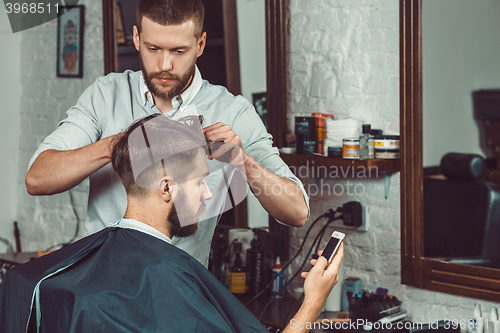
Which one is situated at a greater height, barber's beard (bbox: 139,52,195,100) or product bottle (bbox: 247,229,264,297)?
barber's beard (bbox: 139,52,195,100)

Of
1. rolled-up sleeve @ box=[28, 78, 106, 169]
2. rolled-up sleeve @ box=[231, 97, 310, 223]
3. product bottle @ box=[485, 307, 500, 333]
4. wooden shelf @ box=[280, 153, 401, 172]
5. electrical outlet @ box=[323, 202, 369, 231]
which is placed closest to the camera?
rolled-up sleeve @ box=[28, 78, 106, 169]

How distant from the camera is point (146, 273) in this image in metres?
1.24

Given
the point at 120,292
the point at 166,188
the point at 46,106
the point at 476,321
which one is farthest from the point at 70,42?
the point at 476,321

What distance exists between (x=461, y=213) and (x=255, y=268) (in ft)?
3.03

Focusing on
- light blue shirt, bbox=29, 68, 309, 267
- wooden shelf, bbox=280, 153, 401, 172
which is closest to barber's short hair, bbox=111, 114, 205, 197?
light blue shirt, bbox=29, 68, 309, 267

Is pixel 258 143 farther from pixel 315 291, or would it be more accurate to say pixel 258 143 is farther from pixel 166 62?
pixel 315 291

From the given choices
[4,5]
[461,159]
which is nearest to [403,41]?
[461,159]

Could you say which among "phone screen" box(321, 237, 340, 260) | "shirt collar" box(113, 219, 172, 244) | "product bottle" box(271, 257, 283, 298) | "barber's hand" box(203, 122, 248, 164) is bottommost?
"product bottle" box(271, 257, 283, 298)

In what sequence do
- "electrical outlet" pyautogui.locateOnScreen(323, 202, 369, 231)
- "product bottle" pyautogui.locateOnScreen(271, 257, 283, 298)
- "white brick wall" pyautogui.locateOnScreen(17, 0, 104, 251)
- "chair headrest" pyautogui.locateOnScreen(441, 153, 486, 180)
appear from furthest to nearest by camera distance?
1. "white brick wall" pyautogui.locateOnScreen(17, 0, 104, 251)
2. "product bottle" pyautogui.locateOnScreen(271, 257, 283, 298)
3. "electrical outlet" pyautogui.locateOnScreen(323, 202, 369, 231)
4. "chair headrest" pyautogui.locateOnScreen(441, 153, 486, 180)

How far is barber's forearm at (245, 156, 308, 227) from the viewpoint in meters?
1.46

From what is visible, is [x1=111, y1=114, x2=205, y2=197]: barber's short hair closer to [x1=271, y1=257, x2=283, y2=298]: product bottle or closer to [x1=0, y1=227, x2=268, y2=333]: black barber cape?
[x1=0, y1=227, x2=268, y2=333]: black barber cape

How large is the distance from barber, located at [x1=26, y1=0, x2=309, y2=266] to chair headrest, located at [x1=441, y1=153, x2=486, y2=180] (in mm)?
665

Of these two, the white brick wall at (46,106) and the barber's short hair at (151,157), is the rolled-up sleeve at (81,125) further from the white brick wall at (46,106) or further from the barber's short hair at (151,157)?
the white brick wall at (46,106)

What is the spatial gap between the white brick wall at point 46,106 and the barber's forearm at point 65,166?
6.02 feet
